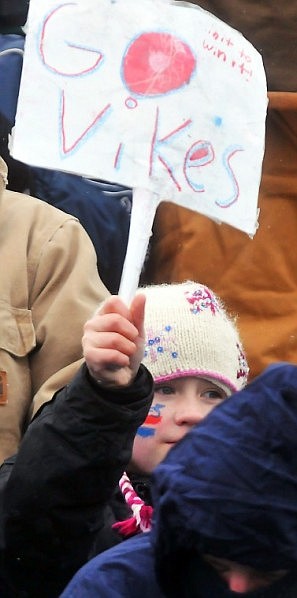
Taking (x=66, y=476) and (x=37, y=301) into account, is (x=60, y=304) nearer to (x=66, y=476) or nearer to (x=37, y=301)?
(x=37, y=301)

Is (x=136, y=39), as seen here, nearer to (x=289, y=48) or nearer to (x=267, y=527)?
(x=267, y=527)

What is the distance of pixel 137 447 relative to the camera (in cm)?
205

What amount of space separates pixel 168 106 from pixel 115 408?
0.42 metres

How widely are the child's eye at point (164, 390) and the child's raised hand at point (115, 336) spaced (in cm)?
49

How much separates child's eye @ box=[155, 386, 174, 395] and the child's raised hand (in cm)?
49

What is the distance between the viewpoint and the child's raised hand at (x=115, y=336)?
1566 mm

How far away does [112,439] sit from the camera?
166 centimetres

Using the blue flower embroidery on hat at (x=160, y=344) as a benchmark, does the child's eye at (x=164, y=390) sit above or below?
below

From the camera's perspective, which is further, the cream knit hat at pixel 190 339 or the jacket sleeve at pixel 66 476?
the cream knit hat at pixel 190 339

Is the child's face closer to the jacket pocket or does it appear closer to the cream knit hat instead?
the cream knit hat

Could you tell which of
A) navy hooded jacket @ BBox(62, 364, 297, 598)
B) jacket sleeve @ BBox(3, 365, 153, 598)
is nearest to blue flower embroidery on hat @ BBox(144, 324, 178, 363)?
jacket sleeve @ BBox(3, 365, 153, 598)

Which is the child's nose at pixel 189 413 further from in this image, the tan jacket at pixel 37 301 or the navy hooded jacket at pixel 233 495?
the navy hooded jacket at pixel 233 495

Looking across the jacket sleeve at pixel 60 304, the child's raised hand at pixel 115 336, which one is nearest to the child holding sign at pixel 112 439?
the child's raised hand at pixel 115 336

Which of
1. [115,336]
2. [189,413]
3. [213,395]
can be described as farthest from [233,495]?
[213,395]
